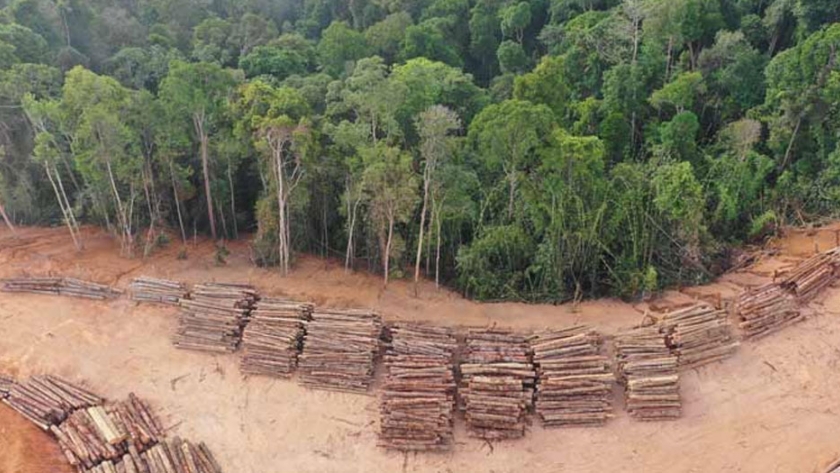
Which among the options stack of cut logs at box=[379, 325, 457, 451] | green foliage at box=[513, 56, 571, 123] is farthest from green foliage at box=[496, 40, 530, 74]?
stack of cut logs at box=[379, 325, 457, 451]

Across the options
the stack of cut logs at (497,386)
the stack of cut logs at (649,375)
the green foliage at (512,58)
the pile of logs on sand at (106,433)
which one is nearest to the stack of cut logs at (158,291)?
the pile of logs on sand at (106,433)

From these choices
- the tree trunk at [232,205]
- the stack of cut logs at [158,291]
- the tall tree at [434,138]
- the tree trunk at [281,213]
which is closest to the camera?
the tall tree at [434,138]

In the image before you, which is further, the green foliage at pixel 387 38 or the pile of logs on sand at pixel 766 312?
the green foliage at pixel 387 38

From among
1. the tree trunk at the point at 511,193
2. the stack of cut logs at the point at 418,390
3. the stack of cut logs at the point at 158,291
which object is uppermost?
the tree trunk at the point at 511,193

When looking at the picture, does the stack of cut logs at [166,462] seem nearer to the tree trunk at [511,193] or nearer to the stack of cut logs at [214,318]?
the stack of cut logs at [214,318]

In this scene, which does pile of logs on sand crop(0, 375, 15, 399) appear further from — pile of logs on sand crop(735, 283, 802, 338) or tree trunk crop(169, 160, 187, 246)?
pile of logs on sand crop(735, 283, 802, 338)

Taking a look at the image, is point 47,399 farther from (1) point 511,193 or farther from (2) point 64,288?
(1) point 511,193

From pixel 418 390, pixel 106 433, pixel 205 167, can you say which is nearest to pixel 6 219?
pixel 205 167
